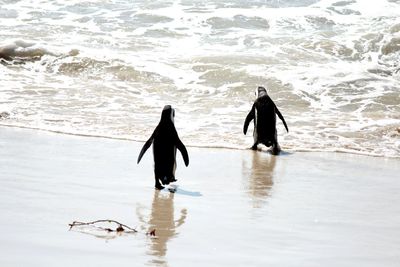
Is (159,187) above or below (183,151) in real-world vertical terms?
below

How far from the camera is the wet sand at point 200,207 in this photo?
404 cm

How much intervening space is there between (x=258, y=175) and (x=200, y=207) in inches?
82.0

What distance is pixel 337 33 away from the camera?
69.5ft

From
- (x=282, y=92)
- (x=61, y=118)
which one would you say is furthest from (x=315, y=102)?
(x=61, y=118)

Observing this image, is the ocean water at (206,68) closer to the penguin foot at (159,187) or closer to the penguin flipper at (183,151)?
the penguin flipper at (183,151)

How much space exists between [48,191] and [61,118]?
17.6ft

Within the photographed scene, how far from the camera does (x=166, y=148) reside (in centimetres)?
671

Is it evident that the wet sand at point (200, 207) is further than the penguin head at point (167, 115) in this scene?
No

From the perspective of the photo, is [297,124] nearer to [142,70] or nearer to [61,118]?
[61,118]

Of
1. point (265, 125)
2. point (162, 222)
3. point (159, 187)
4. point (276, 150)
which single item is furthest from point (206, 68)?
point (162, 222)

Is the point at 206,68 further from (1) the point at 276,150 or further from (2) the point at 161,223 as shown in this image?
(2) the point at 161,223

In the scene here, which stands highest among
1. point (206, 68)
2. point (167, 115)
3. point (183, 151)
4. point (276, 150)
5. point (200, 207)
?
point (167, 115)

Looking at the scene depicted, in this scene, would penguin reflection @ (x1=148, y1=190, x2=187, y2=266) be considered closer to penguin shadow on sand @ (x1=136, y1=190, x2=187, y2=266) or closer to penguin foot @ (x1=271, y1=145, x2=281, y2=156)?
penguin shadow on sand @ (x1=136, y1=190, x2=187, y2=266)

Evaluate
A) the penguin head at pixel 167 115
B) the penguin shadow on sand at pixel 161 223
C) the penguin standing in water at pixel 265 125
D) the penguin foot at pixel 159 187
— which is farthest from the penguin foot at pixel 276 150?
the penguin shadow on sand at pixel 161 223
